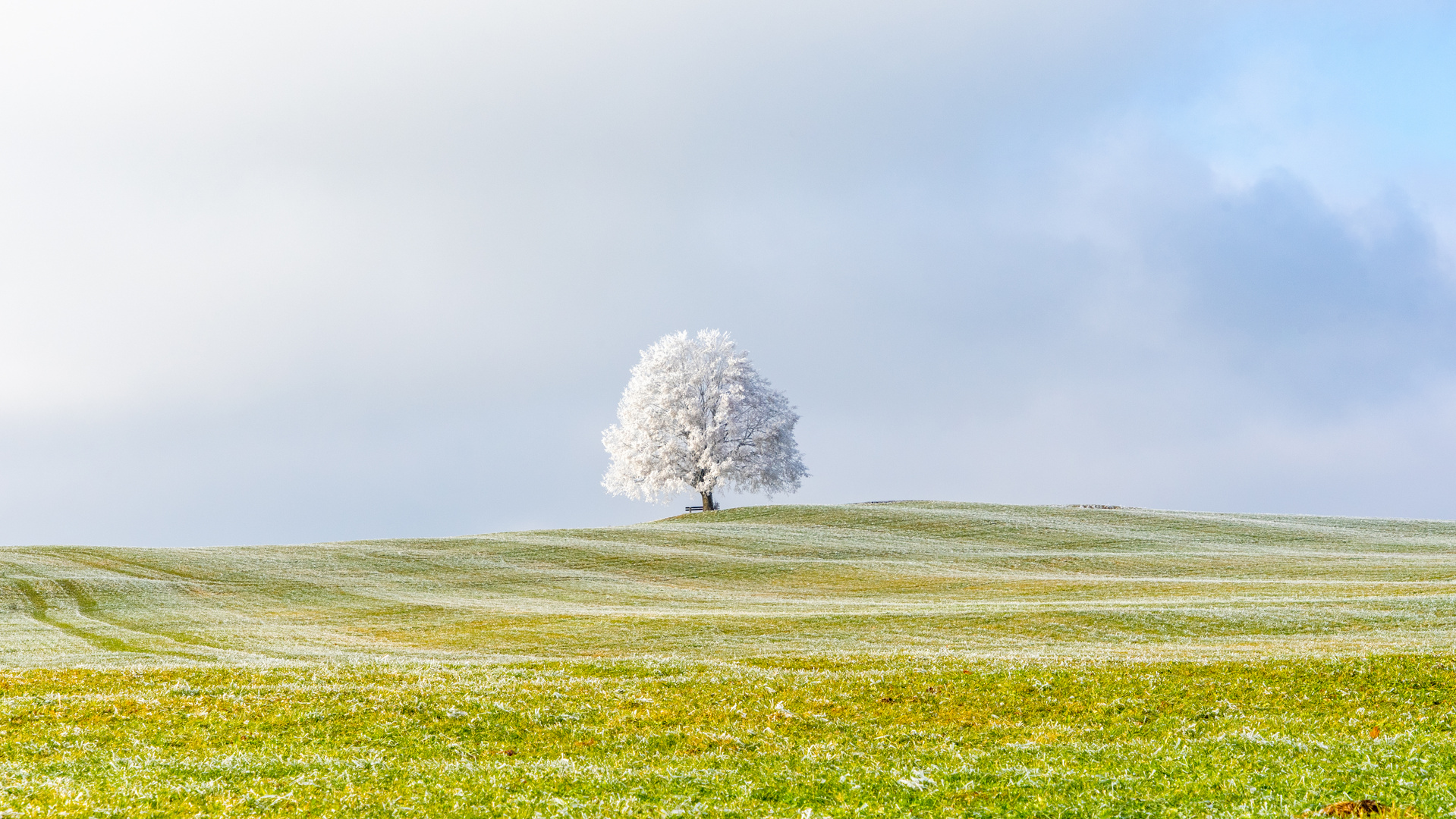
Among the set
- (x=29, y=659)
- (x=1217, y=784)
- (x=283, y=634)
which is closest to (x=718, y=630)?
(x=283, y=634)

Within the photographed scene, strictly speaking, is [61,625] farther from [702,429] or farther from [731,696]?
[702,429]

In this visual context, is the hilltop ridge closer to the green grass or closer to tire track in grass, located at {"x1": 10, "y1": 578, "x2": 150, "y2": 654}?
tire track in grass, located at {"x1": 10, "y1": 578, "x2": 150, "y2": 654}

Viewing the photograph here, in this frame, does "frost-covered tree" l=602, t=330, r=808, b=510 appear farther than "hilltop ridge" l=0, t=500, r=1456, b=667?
Yes

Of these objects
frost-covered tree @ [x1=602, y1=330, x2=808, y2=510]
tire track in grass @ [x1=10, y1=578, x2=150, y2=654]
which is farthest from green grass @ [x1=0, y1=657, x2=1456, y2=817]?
frost-covered tree @ [x1=602, y1=330, x2=808, y2=510]

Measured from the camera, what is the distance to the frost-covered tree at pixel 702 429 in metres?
91.8

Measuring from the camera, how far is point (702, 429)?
303 feet

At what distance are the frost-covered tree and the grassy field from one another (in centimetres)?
3945

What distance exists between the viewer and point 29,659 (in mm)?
29516

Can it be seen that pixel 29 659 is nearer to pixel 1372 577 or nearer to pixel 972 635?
pixel 972 635

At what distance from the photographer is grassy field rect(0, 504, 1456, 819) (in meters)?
11.7

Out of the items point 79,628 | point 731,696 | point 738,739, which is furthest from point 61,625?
point 738,739

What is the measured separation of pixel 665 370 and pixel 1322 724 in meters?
79.0

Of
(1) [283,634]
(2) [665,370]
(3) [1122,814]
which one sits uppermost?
(2) [665,370]

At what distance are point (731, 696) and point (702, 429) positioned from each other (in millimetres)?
73753
